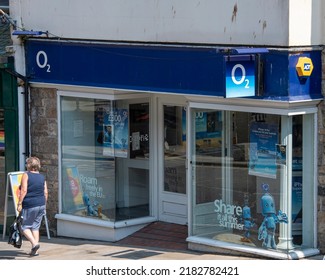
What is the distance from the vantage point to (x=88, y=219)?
13.3 m

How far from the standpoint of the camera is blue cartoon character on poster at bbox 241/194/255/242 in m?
11.2

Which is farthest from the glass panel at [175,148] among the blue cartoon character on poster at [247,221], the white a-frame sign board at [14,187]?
the white a-frame sign board at [14,187]

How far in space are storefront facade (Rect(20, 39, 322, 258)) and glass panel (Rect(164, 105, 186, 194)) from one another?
0.6 inches

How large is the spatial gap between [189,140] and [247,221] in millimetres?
1473

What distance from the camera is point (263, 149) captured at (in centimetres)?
1095

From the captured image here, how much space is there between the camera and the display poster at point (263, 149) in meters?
10.8

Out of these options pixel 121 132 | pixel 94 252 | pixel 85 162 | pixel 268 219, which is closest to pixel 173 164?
pixel 121 132

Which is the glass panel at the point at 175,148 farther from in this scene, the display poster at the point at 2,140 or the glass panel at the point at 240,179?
the display poster at the point at 2,140

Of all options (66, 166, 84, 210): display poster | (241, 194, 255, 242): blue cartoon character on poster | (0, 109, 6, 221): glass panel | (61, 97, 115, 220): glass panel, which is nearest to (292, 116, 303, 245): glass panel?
(241, 194, 255, 242): blue cartoon character on poster

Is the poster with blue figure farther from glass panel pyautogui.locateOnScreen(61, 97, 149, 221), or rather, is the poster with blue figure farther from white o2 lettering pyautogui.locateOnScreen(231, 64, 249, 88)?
white o2 lettering pyautogui.locateOnScreen(231, 64, 249, 88)

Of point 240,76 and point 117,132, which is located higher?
point 240,76

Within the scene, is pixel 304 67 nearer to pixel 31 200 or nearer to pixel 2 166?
pixel 31 200

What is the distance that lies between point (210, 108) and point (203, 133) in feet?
1.69

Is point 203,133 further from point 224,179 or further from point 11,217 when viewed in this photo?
point 11,217
